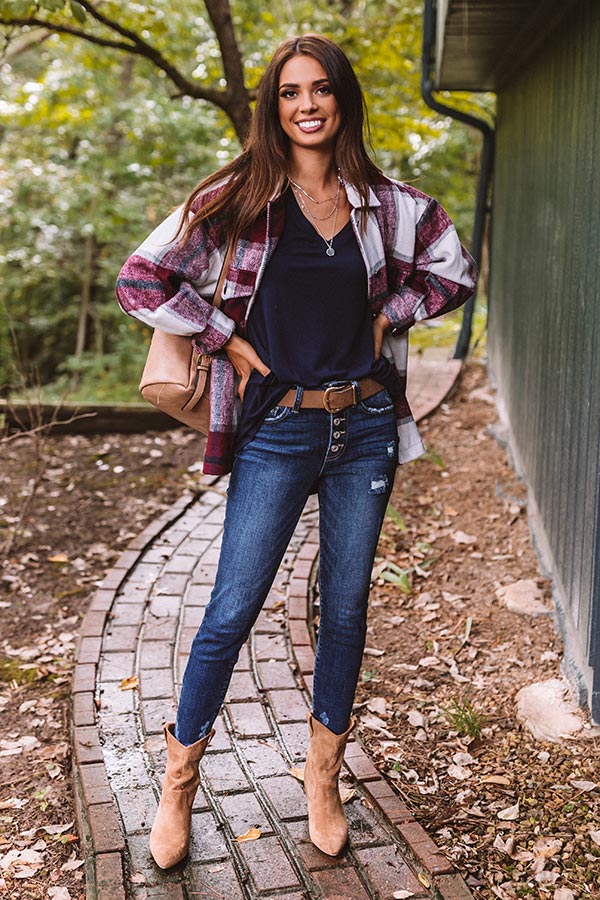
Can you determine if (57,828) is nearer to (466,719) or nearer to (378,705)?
(378,705)

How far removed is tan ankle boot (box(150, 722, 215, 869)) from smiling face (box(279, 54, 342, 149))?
1.64 metres

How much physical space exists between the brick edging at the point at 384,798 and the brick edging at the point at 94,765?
0.80m

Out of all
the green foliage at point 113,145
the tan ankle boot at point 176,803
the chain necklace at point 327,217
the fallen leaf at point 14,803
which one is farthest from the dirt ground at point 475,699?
the green foliage at point 113,145

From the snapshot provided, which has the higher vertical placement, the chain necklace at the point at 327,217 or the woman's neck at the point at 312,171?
the woman's neck at the point at 312,171

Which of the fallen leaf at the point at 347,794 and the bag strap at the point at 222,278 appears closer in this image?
the bag strap at the point at 222,278

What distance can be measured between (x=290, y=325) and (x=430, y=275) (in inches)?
19.5

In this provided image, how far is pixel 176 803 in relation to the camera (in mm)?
2643

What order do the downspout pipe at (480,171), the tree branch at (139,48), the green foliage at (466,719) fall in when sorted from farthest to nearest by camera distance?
the downspout pipe at (480,171)
the tree branch at (139,48)
the green foliage at (466,719)

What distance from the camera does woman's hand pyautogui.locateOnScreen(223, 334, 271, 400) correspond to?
8.27ft

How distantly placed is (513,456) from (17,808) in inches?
157

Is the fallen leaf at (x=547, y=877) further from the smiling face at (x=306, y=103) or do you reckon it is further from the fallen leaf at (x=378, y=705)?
the smiling face at (x=306, y=103)

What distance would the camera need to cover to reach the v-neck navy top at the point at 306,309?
2449 mm

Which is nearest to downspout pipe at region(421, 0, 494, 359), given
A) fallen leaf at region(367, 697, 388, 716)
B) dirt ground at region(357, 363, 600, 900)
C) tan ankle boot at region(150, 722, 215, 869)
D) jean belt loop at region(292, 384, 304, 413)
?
dirt ground at region(357, 363, 600, 900)

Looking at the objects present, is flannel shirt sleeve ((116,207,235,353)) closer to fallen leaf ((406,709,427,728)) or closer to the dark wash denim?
the dark wash denim
